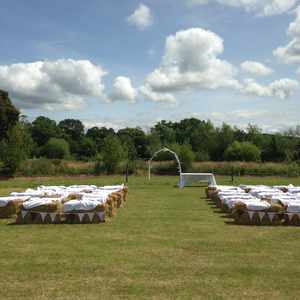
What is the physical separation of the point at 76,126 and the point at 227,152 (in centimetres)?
4146

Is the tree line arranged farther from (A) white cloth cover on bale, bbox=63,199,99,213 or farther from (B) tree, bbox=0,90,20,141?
(A) white cloth cover on bale, bbox=63,199,99,213

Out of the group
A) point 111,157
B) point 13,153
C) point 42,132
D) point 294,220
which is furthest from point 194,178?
point 42,132

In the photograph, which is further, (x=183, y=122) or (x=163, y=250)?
(x=183, y=122)

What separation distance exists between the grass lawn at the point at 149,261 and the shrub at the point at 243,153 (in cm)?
4900

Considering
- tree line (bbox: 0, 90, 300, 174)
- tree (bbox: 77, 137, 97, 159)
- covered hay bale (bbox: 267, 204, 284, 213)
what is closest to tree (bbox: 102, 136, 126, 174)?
tree line (bbox: 0, 90, 300, 174)

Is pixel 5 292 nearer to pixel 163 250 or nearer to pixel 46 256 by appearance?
pixel 46 256

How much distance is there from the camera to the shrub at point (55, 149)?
231ft

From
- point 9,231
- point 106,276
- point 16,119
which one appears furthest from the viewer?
point 16,119

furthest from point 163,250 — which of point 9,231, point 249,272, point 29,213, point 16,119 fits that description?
point 16,119

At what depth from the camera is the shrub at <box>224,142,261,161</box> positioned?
194ft

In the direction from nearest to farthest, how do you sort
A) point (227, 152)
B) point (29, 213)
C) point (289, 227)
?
point (289, 227)
point (29, 213)
point (227, 152)

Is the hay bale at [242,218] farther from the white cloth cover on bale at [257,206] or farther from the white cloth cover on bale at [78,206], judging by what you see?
the white cloth cover on bale at [78,206]

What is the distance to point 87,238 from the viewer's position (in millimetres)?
9320

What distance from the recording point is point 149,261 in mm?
7141
